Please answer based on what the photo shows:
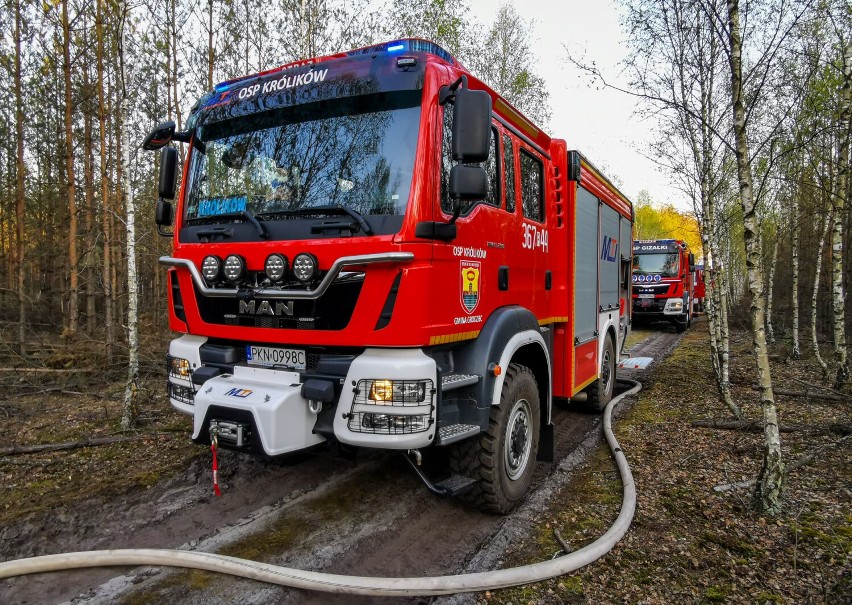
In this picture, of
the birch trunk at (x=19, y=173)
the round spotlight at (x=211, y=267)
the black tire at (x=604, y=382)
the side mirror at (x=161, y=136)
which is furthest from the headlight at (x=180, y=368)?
the birch trunk at (x=19, y=173)

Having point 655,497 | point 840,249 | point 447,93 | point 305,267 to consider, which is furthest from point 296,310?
point 840,249

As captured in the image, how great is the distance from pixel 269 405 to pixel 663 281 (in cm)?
1604

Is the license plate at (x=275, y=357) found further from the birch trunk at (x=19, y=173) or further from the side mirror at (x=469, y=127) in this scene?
the birch trunk at (x=19, y=173)

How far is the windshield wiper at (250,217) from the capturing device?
123 inches

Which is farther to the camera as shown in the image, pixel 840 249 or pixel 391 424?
pixel 840 249

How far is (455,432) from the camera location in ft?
9.91

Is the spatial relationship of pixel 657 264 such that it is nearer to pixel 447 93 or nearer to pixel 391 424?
pixel 447 93

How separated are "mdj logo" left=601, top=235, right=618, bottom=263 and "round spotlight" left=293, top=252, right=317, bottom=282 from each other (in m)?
4.46

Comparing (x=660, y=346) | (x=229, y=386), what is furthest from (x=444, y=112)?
(x=660, y=346)

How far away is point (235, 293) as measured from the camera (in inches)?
125

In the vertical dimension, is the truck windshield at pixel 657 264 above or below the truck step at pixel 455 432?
above

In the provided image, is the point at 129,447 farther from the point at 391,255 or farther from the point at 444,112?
the point at 444,112

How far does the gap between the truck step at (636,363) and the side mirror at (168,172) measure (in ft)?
27.5

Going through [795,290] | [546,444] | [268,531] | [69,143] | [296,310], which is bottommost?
[268,531]
